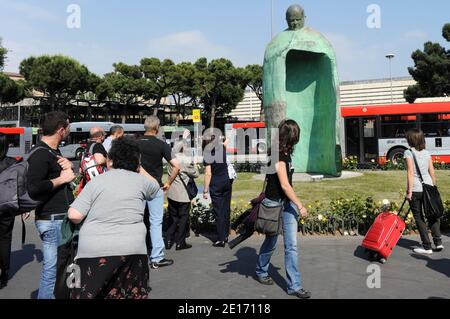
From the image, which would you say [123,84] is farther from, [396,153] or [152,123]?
[152,123]

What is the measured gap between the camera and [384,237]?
4.89 meters

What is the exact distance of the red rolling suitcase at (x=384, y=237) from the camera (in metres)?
4.85

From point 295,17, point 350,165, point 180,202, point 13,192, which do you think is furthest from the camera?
point 350,165

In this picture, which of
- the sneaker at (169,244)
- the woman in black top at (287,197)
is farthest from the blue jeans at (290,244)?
the sneaker at (169,244)

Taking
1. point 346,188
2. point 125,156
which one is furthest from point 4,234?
point 346,188

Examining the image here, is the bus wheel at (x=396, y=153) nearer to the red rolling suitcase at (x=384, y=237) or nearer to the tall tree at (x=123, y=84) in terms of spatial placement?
the red rolling suitcase at (x=384, y=237)

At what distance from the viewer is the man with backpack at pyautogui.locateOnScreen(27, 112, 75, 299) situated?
3.33 meters

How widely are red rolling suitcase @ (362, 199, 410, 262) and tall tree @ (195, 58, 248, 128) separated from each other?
1578 inches

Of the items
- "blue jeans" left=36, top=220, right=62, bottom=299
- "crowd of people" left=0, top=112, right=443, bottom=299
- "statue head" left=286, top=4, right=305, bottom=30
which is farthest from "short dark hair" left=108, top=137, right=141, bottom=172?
"statue head" left=286, top=4, right=305, bottom=30

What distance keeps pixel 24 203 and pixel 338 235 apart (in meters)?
4.47

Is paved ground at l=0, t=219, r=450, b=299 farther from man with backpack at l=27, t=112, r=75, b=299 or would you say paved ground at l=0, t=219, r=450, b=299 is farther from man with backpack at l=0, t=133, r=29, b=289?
man with backpack at l=27, t=112, r=75, b=299

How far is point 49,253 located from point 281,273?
2.50 meters

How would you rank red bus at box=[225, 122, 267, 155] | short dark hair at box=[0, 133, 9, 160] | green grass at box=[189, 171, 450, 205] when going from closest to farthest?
short dark hair at box=[0, 133, 9, 160] → green grass at box=[189, 171, 450, 205] → red bus at box=[225, 122, 267, 155]
